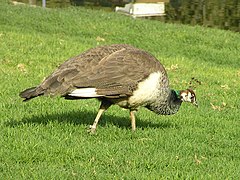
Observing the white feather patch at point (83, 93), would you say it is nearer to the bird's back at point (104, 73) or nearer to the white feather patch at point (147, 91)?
the bird's back at point (104, 73)

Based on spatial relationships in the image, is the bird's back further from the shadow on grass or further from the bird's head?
the shadow on grass

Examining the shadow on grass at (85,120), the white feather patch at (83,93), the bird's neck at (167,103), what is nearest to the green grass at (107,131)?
the shadow on grass at (85,120)

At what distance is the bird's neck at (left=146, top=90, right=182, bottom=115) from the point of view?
26.8ft

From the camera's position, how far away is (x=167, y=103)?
27.3 ft

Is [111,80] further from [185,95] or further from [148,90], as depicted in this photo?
[185,95]

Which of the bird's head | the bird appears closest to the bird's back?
the bird

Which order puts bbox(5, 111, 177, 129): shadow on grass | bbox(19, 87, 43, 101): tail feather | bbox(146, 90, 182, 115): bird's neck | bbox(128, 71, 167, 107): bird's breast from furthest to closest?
bbox(5, 111, 177, 129): shadow on grass < bbox(146, 90, 182, 115): bird's neck < bbox(128, 71, 167, 107): bird's breast < bbox(19, 87, 43, 101): tail feather

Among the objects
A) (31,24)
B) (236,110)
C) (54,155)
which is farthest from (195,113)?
(31,24)

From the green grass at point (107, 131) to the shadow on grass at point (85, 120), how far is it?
0.05ft

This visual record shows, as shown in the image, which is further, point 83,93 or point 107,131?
point 107,131

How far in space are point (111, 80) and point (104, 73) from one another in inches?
5.4

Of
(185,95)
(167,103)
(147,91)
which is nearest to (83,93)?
(147,91)

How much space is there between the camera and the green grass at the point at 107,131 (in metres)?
6.80

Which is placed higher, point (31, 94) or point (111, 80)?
point (111, 80)
